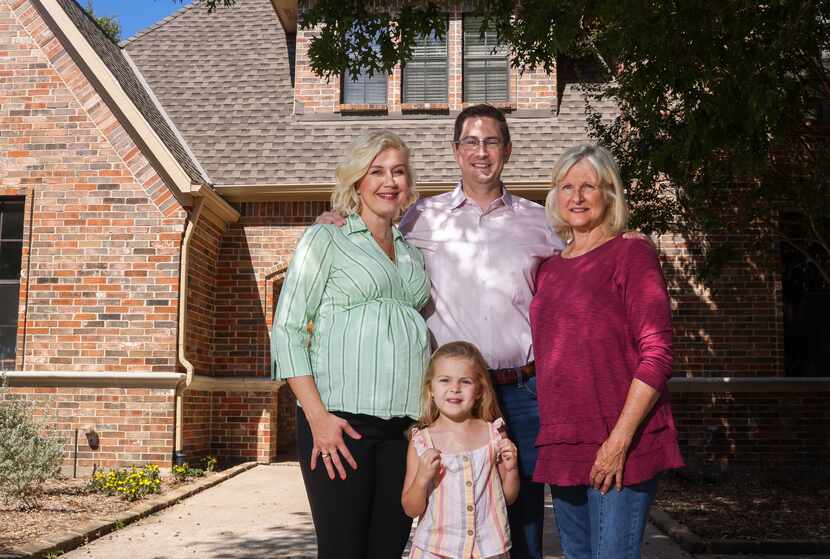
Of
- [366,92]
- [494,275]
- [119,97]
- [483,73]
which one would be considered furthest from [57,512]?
[483,73]

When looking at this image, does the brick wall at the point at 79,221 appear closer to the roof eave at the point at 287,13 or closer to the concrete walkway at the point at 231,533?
the concrete walkway at the point at 231,533

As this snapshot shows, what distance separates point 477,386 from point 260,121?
451 inches

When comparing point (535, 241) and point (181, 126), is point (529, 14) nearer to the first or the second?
point (535, 241)

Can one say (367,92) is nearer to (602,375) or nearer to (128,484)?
(128,484)

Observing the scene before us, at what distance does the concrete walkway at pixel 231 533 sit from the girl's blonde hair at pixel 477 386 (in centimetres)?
366

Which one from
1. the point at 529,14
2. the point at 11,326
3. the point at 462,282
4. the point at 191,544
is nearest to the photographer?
the point at 462,282

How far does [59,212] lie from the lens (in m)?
11.6

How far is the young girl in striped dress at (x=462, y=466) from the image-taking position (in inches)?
126

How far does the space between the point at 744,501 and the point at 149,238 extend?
7745mm

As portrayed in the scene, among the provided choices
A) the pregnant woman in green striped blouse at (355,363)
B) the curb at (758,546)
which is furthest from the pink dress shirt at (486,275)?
the curb at (758,546)

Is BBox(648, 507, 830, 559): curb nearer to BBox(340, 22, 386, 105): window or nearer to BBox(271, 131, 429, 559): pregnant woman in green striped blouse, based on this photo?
BBox(271, 131, 429, 559): pregnant woman in green striped blouse

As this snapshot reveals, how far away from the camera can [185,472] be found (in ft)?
35.4

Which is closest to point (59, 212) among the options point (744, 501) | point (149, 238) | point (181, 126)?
point (149, 238)

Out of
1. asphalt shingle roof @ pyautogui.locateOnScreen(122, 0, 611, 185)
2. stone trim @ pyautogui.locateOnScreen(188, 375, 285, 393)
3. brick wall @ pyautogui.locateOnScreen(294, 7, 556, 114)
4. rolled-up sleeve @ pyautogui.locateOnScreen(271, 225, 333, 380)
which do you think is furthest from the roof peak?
rolled-up sleeve @ pyautogui.locateOnScreen(271, 225, 333, 380)
